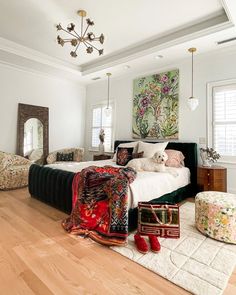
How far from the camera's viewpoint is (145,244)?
2.01 meters

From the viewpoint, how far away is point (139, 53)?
401 centimetres

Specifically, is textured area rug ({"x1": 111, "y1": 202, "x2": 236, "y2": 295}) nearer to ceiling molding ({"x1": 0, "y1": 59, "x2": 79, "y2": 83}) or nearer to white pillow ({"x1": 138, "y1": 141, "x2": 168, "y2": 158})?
white pillow ({"x1": 138, "y1": 141, "x2": 168, "y2": 158})

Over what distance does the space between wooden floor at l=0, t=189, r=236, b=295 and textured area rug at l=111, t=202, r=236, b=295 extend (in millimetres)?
65

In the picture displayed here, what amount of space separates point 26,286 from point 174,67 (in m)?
4.49

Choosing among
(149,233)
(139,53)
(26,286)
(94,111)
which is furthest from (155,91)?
(26,286)

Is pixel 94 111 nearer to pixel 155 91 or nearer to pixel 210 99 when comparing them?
pixel 155 91

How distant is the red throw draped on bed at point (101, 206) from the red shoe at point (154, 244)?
0.90ft

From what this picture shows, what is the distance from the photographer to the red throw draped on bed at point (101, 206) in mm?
2105

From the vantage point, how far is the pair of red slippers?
76.9 inches

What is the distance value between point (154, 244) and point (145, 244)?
93 mm

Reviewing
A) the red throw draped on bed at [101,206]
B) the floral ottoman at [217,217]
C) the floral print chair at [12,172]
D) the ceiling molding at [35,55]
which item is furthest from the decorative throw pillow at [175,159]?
the ceiling molding at [35,55]

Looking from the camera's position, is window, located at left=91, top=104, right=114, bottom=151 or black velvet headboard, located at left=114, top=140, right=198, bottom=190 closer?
black velvet headboard, located at left=114, top=140, right=198, bottom=190

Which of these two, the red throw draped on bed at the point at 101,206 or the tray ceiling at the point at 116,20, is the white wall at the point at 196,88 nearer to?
the tray ceiling at the point at 116,20

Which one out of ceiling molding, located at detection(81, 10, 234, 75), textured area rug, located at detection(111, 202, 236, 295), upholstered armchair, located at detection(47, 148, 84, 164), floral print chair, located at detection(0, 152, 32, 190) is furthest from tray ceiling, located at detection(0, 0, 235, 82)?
textured area rug, located at detection(111, 202, 236, 295)
